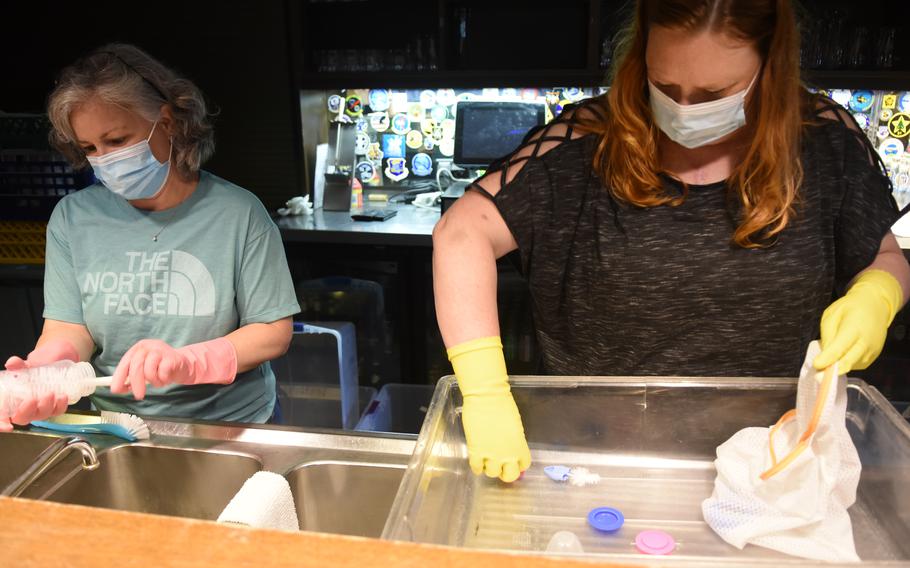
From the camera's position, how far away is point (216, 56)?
10.5 ft

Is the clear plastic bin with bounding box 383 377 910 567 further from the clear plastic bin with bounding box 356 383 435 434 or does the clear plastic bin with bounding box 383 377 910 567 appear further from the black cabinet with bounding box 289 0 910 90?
the black cabinet with bounding box 289 0 910 90

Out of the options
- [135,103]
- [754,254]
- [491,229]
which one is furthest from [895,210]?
[135,103]

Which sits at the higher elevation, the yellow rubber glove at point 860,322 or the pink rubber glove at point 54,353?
the yellow rubber glove at point 860,322

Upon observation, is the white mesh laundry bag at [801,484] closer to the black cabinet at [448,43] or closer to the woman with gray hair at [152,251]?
the woman with gray hair at [152,251]

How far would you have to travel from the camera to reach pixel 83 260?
1.45m

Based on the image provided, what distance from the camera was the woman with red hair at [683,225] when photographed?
3.47 ft

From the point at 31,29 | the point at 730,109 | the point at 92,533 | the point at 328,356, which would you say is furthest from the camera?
the point at 31,29

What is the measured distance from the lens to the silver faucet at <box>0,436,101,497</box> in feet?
3.49

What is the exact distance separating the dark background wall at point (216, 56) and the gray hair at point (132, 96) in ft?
5.66

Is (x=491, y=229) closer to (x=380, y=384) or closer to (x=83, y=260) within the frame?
(x=83, y=260)

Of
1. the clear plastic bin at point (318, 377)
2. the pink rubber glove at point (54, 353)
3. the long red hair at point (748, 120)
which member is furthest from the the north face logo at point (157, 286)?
the clear plastic bin at point (318, 377)

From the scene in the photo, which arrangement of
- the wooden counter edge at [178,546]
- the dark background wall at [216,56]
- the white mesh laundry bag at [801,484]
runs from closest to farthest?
1. the wooden counter edge at [178,546]
2. the white mesh laundry bag at [801,484]
3. the dark background wall at [216,56]

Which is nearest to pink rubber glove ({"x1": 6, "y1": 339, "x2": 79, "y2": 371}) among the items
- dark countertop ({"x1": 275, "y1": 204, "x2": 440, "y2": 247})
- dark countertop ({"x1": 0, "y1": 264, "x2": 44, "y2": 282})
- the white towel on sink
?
the white towel on sink

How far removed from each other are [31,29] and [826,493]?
12.8ft
